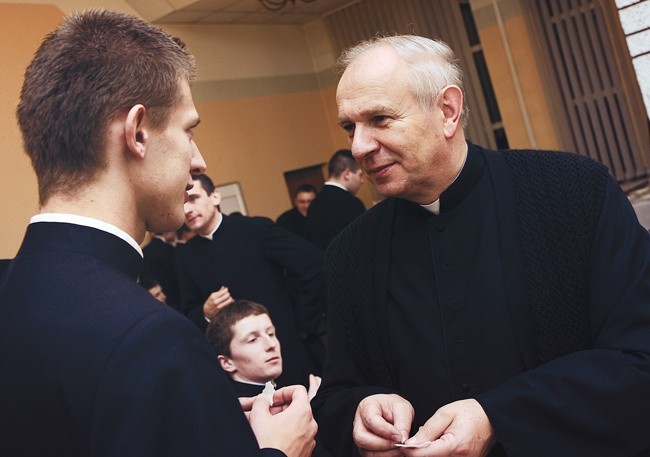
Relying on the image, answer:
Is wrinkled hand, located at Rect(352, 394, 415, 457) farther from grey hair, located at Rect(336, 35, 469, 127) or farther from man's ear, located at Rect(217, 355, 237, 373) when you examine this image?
man's ear, located at Rect(217, 355, 237, 373)

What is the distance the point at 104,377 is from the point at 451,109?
3.92 ft

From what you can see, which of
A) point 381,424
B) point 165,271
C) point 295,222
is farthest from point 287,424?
point 295,222

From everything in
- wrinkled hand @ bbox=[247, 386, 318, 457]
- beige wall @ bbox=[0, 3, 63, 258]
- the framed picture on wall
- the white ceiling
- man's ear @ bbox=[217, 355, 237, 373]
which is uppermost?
the white ceiling

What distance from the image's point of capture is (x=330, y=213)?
5449 millimetres

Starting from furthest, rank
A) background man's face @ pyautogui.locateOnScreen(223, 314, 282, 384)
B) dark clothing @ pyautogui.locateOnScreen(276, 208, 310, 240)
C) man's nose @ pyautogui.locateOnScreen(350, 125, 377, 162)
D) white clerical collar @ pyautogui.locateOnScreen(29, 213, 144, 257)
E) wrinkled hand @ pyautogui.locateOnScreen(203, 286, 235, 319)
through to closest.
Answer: dark clothing @ pyautogui.locateOnScreen(276, 208, 310, 240), wrinkled hand @ pyautogui.locateOnScreen(203, 286, 235, 319), background man's face @ pyautogui.locateOnScreen(223, 314, 282, 384), man's nose @ pyautogui.locateOnScreen(350, 125, 377, 162), white clerical collar @ pyautogui.locateOnScreen(29, 213, 144, 257)

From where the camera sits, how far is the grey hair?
1938 millimetres

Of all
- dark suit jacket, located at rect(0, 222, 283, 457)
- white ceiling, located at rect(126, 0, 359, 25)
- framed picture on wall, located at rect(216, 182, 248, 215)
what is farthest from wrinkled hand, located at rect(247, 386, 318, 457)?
white ceiling, located at rect(126, 0, 359, 25)

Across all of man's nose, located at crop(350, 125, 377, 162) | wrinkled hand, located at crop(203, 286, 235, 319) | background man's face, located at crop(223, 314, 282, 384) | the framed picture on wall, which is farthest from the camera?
the framed picture on wall

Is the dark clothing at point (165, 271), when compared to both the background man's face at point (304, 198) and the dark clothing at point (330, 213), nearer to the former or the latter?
the dark clothing at point (330, 213)

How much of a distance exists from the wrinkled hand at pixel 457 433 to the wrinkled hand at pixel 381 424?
0.06 meters

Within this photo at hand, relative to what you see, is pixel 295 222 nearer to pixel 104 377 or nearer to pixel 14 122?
pixel 14 122

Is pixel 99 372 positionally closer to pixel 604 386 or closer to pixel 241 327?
pixel 604 386

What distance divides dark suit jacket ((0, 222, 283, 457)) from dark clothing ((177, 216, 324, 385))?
3011mm

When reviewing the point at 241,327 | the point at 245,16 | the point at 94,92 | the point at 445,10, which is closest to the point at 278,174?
the point at 245,16
